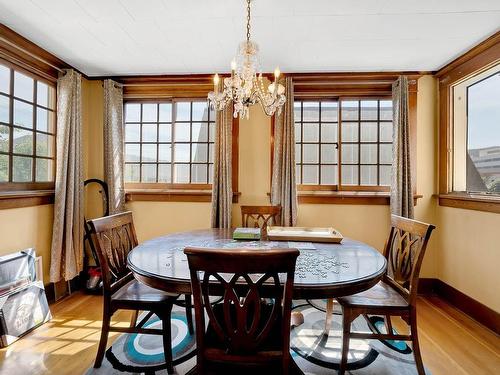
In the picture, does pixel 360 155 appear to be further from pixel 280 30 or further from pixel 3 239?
pixel 3 239

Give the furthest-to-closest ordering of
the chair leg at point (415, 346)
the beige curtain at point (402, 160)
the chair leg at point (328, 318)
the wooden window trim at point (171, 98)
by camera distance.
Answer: the wooden window trim at point (171, 98) → the beige curtain at point (402, 160) → the chair leg at point (328, 318) → the chair leg at point (415, 346)

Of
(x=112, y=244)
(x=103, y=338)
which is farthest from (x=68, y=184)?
(x=103, y=338)

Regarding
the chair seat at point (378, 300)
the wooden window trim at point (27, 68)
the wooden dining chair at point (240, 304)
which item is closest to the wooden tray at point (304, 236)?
the chair seat at point (378, 300)

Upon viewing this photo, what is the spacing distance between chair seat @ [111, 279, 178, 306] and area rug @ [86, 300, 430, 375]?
48 cm

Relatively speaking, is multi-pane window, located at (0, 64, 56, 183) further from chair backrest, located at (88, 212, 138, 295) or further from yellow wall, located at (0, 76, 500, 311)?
chair backrest, located at (88, 212, 138, 295)

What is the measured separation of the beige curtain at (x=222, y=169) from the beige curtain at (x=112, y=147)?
1109 mm

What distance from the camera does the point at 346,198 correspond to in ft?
9.98

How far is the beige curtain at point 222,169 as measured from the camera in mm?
2963

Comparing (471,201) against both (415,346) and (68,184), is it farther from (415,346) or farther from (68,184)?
(68,184)

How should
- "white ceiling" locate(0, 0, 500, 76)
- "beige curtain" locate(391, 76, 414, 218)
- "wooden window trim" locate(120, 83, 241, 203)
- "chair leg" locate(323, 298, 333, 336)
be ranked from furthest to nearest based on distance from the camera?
1. "wooden window trim" locate(120, 83, 241, 203)
2. "beige curtain" locate(391, 76, 414, 218)
3. "chair leg" locate(323, 298, 333, 336)
4. "white ceiling" locate(0, 0, 500, 76)

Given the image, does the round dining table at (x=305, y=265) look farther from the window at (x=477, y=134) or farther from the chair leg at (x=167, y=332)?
the window at (x=477, y=134)

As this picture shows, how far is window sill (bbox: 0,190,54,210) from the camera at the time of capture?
7.43ft

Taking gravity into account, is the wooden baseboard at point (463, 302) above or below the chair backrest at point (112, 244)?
below

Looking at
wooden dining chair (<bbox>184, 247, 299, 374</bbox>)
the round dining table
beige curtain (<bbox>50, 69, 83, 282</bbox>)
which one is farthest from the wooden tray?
beige curtain (<bbox>50, 69, 83, 282</bbox>)
